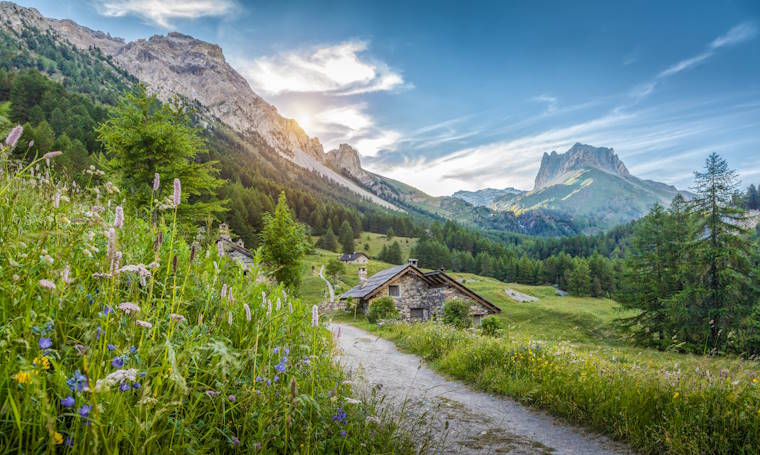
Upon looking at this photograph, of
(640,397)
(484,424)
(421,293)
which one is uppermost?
(640,397)

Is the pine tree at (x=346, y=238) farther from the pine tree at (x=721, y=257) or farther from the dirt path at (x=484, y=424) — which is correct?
the dirt path at (x=484, y=424)

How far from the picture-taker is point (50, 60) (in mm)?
175500

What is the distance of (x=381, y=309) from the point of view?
104ft

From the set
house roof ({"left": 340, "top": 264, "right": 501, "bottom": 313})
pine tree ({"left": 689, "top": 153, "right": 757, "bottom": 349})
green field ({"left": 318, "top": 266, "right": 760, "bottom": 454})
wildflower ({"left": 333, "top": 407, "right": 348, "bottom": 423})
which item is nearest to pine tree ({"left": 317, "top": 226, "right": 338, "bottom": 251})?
house roof ({"left": 340, "top": 264, "right": 501, "bottom": 313})

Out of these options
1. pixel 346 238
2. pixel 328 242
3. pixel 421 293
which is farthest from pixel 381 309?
pixel 346 238

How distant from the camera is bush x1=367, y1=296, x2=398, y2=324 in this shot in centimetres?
3156

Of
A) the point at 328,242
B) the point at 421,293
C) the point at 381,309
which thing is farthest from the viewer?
→ the point at 328,242

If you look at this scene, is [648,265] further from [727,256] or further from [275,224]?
[275,224]

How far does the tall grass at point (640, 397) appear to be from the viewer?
4410 millimetres

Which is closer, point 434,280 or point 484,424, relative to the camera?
point 484,424

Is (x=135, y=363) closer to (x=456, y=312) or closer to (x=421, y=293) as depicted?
(x=456, y=312)

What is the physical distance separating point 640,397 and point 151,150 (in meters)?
17.0

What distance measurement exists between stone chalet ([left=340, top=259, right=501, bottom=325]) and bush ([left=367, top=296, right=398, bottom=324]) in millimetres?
2132

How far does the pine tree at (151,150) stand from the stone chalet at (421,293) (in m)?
21.5
